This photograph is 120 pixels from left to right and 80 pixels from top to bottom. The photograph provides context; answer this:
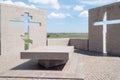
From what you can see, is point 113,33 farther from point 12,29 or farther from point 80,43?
point 12,29

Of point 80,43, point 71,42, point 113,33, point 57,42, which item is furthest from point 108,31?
point 57,42

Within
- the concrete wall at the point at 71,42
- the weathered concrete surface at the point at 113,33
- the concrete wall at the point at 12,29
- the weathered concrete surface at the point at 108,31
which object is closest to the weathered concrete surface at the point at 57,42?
the concrete wall at the point at 71,42

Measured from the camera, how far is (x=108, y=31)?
1216cm

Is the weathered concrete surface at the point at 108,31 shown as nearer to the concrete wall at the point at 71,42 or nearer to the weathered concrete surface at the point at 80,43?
the weathered concrete surface at the point at 80,43

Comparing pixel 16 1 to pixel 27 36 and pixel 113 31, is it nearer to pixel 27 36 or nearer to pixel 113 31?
pixel 27 36

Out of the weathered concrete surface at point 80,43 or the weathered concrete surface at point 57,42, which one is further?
the weathered concrete surface at point 57,42

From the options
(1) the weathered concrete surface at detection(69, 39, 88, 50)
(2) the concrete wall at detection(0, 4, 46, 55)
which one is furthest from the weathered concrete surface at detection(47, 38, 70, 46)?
(2) the concrete wall at detection(0, 4, 46, 55)

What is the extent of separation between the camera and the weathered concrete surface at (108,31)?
11.5 m

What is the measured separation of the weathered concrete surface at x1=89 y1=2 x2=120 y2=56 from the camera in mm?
11500

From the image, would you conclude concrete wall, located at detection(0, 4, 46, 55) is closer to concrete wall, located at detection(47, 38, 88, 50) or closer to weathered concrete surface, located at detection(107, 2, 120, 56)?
concrete wall, located at detection(47, 38, 88, 50)

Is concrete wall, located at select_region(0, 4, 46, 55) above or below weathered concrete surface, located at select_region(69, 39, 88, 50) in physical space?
above

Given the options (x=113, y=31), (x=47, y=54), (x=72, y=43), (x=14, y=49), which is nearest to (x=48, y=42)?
(x=72, y=43)

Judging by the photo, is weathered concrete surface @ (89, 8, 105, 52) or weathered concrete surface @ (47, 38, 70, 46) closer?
weathered concrete surface @ (89, 8, 105, 52)

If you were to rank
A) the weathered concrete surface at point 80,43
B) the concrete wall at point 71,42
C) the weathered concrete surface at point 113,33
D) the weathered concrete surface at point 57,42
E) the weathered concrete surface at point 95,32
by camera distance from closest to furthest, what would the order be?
1. the weathered concrete surface at point 113,33
2. the weathered concrete surface at point 95,32
3. the weathered concrete surface at point 80,43
4. the concrete wall at point 71,42
5. the weathered concrete surface at point 57,42
